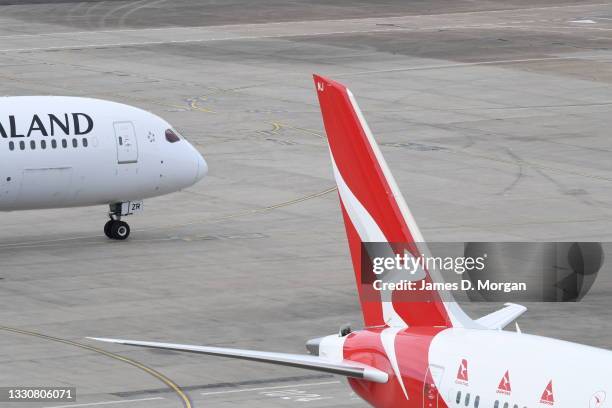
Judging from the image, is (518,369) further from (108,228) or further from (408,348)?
(108,228)

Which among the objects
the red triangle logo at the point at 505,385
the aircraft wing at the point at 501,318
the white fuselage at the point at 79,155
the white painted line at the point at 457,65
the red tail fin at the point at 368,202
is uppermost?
the red tail fin at the point at 368,202

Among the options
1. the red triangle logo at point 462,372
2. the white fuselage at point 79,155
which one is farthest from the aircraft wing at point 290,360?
the white fuselage at point 79,155

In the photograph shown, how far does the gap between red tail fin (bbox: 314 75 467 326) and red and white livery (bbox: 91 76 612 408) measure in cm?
1

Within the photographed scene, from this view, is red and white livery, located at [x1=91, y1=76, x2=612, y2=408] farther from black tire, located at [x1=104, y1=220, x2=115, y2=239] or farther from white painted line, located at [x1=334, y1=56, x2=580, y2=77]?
white painted line, located at [x1=334, y1=56, x2=580, y2=77]

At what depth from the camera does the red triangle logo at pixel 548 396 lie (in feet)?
62.1

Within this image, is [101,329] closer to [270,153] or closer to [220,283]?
[220,283]

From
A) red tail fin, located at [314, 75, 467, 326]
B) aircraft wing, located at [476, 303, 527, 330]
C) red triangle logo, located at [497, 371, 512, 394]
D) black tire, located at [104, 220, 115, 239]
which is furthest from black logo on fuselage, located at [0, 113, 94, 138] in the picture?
red triangle logo, located at [497, 371, 512, 394]

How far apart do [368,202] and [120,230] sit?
95.2ft

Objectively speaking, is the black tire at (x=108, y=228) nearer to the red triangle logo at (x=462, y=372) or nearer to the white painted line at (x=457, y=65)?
the red triangle logo at (x=462, y=372)

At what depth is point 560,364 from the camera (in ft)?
63.4

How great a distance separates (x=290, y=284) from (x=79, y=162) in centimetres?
893

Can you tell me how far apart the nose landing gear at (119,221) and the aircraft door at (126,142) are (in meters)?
1.77

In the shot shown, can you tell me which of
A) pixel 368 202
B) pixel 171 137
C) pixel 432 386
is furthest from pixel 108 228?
pixel 432 386

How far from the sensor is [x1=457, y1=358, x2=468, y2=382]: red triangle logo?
20.8m
